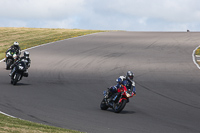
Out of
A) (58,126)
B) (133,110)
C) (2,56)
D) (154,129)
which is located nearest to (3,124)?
(58,126)

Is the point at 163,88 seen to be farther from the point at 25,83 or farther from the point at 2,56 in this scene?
the point at 2,56

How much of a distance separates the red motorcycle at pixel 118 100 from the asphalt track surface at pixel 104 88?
0.85 ft

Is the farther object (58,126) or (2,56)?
(2,56)

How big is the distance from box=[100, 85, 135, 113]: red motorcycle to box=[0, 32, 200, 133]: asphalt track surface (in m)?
0.26

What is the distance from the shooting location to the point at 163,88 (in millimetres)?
21078

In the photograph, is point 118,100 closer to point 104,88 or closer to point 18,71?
point 104,88

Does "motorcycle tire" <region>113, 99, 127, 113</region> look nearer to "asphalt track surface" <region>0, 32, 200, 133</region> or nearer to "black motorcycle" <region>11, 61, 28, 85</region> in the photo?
"asphalt track surface" <region>0, 32, 200, 133</region>

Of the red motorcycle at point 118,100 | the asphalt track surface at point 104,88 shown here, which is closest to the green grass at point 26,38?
the asphalt track surface at point 104,88

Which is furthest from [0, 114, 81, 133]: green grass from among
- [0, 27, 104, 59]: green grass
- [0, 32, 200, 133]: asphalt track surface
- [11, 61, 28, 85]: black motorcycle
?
[0, 27, 104, 59]: green grass

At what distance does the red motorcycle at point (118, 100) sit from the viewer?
15.0 metres

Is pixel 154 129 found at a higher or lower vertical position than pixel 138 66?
lower

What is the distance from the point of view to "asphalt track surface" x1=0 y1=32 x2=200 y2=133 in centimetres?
1340

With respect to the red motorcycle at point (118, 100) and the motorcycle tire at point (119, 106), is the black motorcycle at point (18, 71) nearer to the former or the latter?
the red motorcycle at point (118, 100)

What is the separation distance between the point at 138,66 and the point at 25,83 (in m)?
9.38
